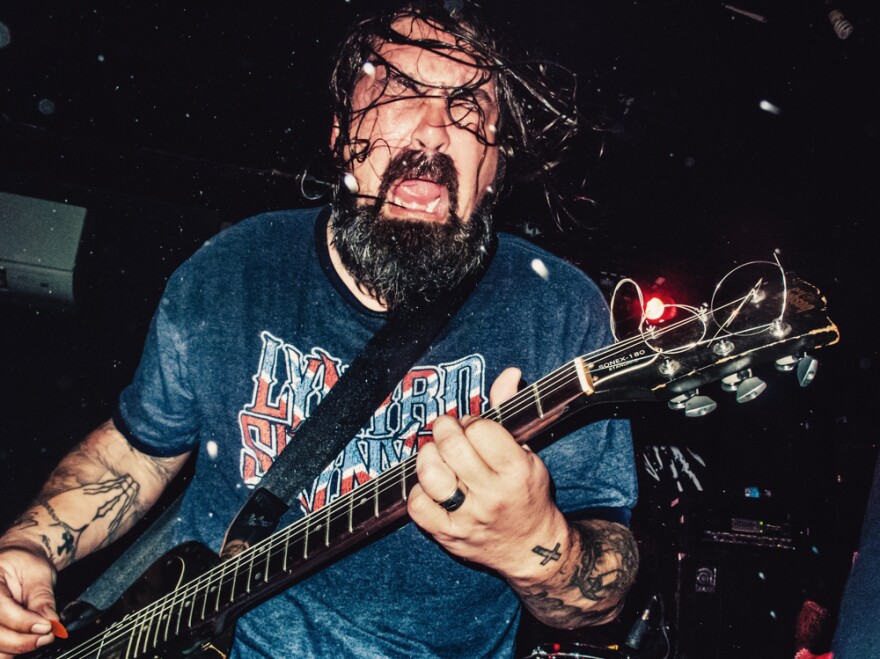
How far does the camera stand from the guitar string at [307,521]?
1260mm

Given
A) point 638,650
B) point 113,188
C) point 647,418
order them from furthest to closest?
point 647,418
point 113,188
point 638,650

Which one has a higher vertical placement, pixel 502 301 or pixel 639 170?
pixel 639 170

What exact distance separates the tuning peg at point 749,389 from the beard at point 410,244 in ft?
3.29

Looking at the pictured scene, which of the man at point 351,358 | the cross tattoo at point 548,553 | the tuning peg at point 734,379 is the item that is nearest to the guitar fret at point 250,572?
the man at point 351,358

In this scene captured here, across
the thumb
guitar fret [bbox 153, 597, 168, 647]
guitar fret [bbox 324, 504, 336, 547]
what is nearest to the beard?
the thumb

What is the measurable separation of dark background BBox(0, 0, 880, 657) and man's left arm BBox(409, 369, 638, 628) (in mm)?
1955

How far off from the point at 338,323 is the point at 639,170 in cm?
355

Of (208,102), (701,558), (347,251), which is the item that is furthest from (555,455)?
(701,558)

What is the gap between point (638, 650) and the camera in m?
3.80

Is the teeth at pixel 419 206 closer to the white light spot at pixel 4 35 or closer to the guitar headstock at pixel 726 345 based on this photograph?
the guitar headstock at pixel 726 345

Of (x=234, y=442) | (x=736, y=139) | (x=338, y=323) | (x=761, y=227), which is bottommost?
(x=234, y=442)

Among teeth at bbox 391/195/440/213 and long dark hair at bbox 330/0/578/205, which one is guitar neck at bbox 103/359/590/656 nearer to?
teeth at bbox 391/195/440/213

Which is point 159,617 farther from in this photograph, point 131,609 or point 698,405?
point 698,405

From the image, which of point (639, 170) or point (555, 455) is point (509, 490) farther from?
point (639, 170)
